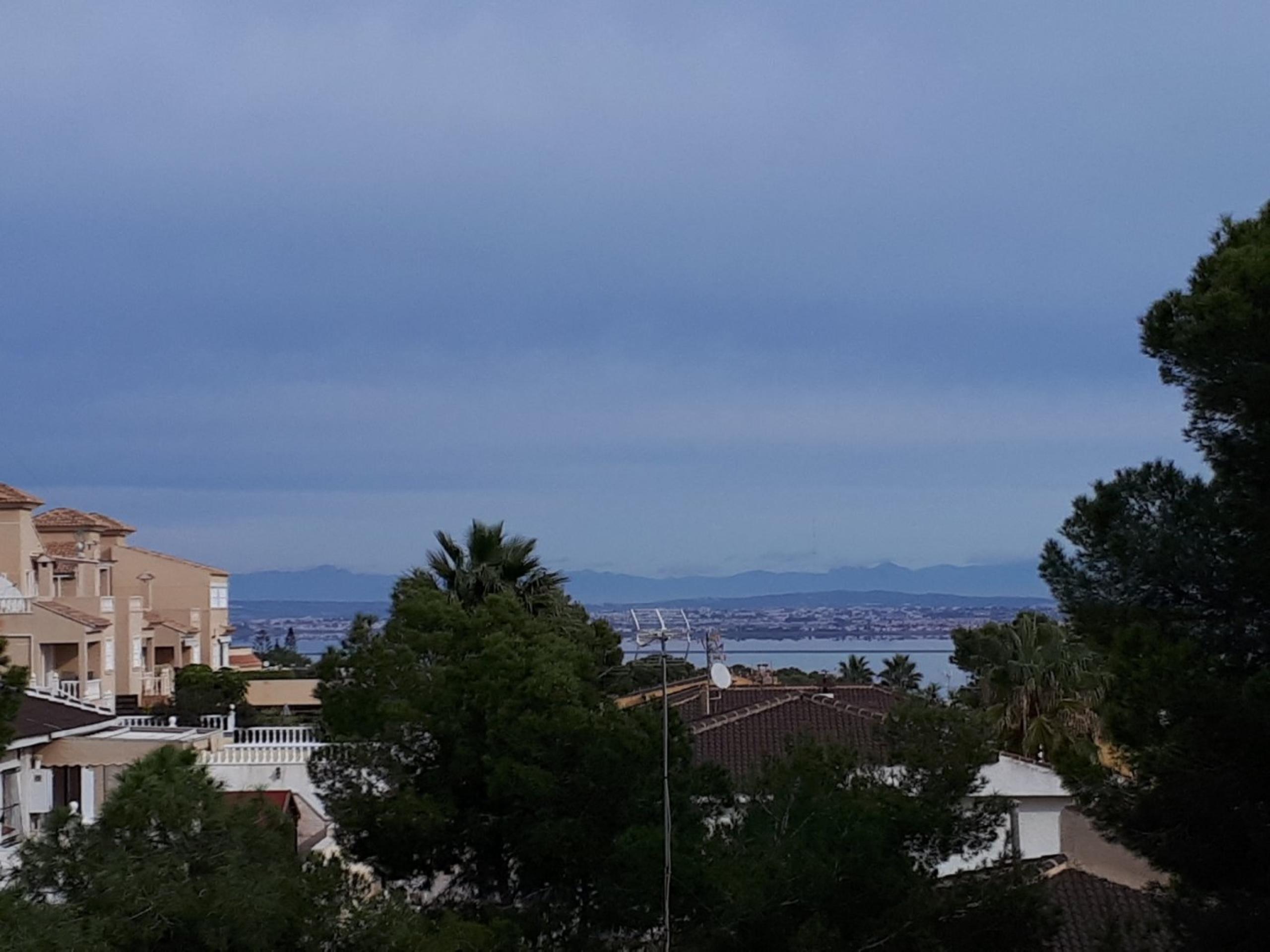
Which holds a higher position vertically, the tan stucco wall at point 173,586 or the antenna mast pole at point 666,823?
the tan stucco wall at point 173,586

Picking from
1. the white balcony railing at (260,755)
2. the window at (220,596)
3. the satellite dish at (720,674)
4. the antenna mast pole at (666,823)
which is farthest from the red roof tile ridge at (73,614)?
the satellite dish at (720,674)

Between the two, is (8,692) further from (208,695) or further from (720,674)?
(208,695)

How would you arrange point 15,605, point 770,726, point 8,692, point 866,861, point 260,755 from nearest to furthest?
point 8,692, point 866,861, point 260,755, point 770,726, point 15,605

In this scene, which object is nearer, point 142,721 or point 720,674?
point 720,674

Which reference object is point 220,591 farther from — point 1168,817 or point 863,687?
point 1168,817

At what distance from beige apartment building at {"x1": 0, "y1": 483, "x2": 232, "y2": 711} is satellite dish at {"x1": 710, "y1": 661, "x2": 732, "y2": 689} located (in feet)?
71.1

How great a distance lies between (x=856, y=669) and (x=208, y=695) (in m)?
34.9

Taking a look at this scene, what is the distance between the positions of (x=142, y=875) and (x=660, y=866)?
4042mm

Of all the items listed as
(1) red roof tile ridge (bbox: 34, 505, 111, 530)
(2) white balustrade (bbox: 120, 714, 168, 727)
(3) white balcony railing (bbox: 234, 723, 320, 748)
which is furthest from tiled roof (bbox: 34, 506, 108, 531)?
(3) white balcony railing (bbox: 234, 723, 320, 748)

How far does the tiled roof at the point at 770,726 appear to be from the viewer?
28.3 m

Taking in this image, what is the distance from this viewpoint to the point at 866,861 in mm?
13367

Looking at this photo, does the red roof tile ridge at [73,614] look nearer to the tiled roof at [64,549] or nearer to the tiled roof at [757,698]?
the tiled roof at [64,549]

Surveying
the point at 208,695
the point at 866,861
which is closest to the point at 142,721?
the point at 208,695

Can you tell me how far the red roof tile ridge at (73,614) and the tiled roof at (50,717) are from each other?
64.6 feet
